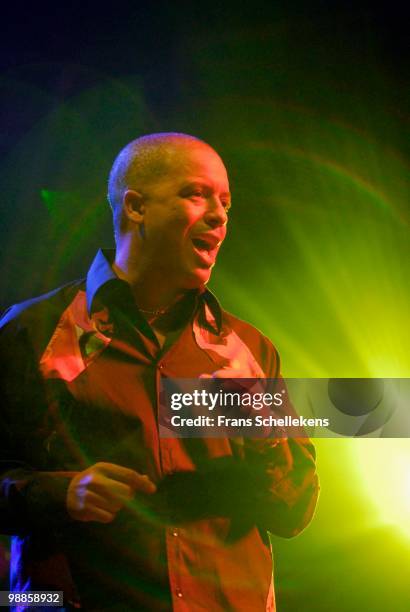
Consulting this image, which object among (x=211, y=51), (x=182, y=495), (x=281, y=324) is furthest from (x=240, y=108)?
(x=182, y=495)

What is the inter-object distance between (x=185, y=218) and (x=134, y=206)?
139mm

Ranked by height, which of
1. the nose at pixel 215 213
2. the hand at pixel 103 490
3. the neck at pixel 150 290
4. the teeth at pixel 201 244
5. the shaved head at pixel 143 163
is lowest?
the hand at pixel 103 490

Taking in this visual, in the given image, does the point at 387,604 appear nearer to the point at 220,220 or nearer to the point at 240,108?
the point at 220,220

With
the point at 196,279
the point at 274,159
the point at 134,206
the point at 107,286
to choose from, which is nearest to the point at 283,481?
the point at 196,279

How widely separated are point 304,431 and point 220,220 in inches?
23.2

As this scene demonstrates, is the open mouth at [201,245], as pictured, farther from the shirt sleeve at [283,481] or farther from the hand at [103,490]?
the hand at [103,490]

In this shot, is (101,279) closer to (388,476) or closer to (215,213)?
(215,213)

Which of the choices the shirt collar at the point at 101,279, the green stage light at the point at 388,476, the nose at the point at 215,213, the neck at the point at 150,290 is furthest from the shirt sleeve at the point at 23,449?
the green stage light at the point at 388,476

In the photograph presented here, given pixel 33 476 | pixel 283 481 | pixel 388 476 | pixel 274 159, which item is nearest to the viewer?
pixel 33 476

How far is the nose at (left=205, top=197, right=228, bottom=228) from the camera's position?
166cm

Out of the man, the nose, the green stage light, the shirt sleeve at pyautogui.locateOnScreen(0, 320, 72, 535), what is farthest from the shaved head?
the green stage light

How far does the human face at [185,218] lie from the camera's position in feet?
5.35

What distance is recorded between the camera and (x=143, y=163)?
1671mm

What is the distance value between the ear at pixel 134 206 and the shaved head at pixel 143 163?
15 millimetres
